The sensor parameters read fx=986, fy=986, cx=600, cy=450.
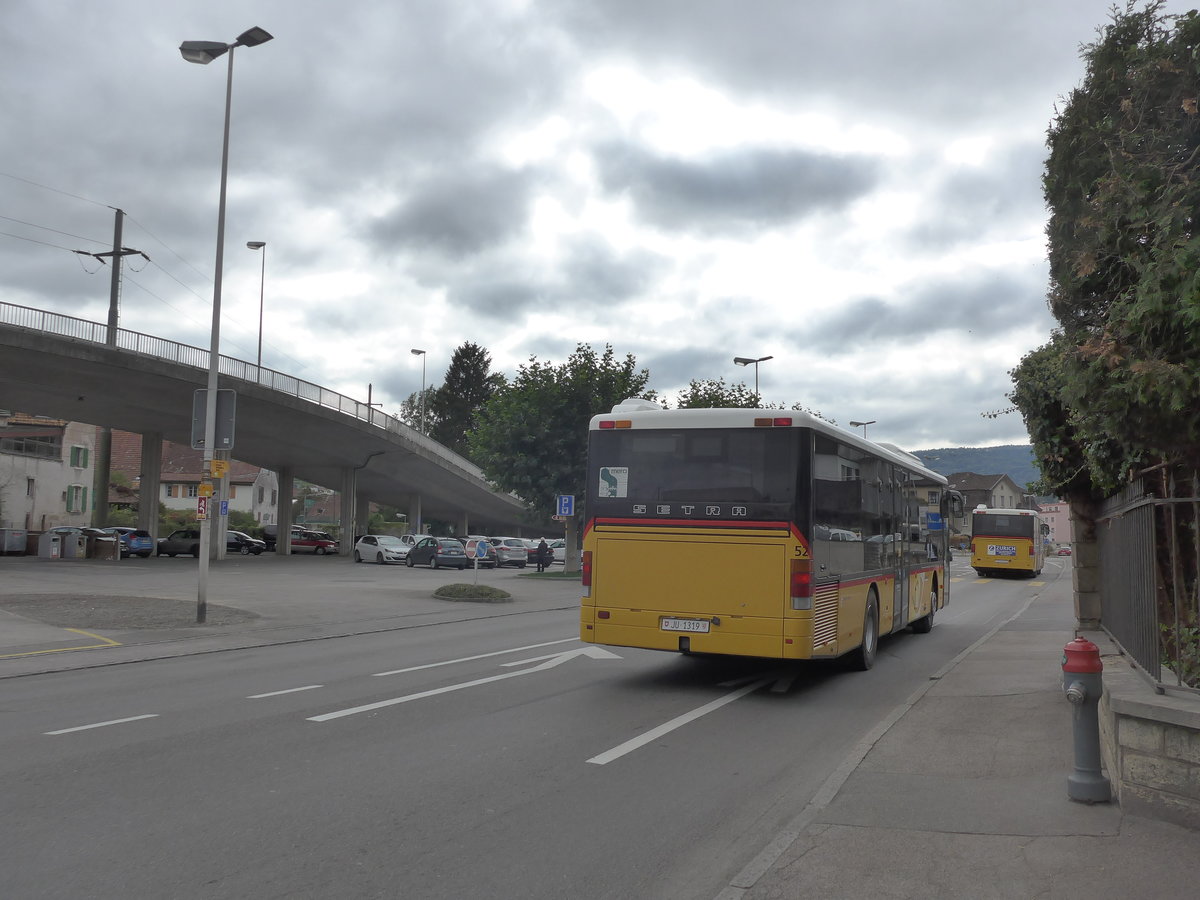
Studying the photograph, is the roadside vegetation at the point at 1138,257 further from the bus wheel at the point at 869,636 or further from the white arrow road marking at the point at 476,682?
the white arrow road marking at the point at 476,682

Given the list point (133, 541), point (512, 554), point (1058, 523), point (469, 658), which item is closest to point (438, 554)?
point (512, 554)

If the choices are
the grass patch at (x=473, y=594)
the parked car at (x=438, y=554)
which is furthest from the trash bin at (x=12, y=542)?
the grass patch at (x=473, y=594)

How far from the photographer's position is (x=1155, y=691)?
5973mm

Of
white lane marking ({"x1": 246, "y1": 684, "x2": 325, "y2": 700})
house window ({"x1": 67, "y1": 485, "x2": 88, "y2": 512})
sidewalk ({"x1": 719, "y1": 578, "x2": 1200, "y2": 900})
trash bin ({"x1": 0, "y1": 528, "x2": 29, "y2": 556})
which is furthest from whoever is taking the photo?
house window ({"x1": 67, "y1": 485, "x2": 88, "y2": 512})

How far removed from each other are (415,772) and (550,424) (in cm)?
3149

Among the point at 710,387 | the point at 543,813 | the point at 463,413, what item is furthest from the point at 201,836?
the point at 463,413

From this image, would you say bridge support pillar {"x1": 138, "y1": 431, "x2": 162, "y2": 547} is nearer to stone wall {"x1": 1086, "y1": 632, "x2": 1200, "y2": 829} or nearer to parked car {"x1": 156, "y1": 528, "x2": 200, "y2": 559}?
parked car {"x1": 156, "y1": 528, "x2": 200, "y2": 559}

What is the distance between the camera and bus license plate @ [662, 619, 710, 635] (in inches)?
404

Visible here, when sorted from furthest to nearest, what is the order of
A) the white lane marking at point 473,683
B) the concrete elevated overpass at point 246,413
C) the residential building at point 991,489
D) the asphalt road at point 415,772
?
the residential building at point 991,489 < the concrete elevated overpass at point 246,413 < the white lane marking at point 473,683 < the asphalt road at point 415,772

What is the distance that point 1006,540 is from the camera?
138 feet

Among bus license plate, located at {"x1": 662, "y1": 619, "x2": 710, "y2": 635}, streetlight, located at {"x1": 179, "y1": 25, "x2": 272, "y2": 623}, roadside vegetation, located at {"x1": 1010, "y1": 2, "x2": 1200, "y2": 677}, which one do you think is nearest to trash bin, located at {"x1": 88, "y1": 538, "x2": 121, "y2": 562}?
streetlight, located at {"x1": 179, "y1": 25, "x2": 272, "y2": 623}

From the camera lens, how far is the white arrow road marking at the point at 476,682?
8.93 m

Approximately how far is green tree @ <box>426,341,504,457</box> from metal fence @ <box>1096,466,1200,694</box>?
296ft

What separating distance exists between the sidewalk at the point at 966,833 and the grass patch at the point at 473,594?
675 inches
